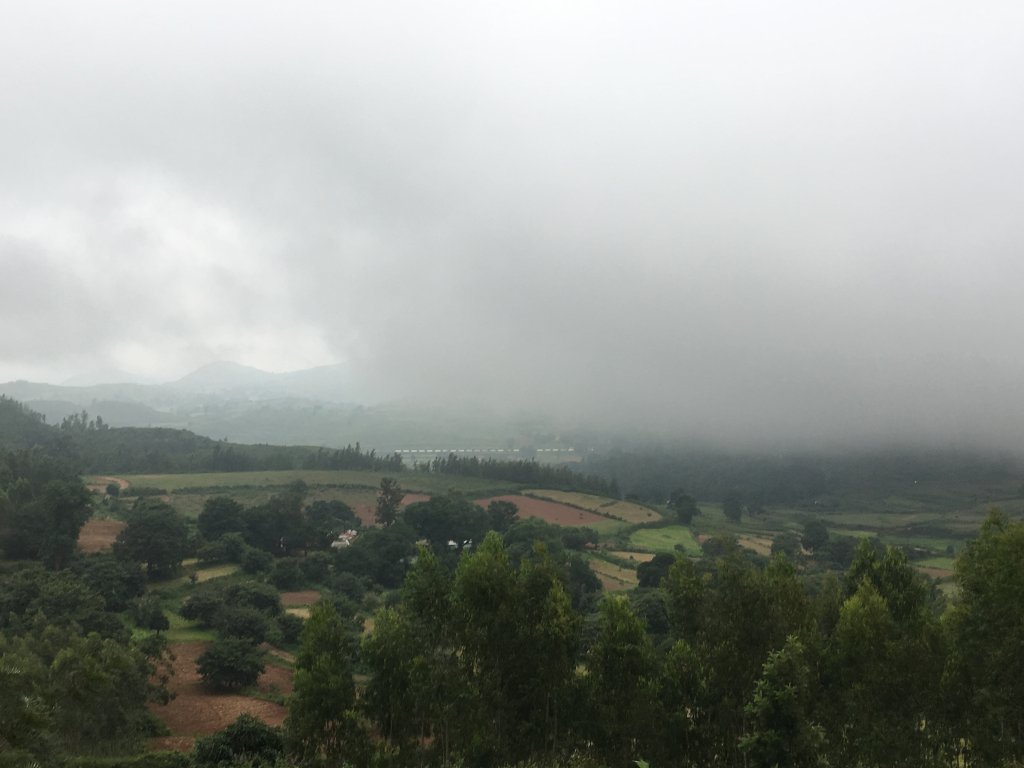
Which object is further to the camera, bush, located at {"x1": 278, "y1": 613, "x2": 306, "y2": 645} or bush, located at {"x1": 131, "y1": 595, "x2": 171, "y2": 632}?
bush, located at {"x1": 278, "y1": 613, "x2": 306, "y2": 645}

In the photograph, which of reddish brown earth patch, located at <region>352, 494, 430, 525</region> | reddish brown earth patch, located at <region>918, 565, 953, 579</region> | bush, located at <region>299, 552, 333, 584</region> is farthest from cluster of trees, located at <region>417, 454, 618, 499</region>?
bush, located at <region>299, 552, 333, 584</region>

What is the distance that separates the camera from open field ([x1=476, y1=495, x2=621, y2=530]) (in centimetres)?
10537

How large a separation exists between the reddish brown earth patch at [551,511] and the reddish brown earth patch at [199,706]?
64552 mm

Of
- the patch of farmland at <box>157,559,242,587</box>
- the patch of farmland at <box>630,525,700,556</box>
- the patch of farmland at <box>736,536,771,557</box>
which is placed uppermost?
the patch of farmland at <box>157,559,242,587</box>

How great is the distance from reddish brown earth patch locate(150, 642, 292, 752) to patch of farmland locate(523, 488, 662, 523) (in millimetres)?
82625

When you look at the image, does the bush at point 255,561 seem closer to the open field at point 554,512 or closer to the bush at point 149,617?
the bush at point 149,617

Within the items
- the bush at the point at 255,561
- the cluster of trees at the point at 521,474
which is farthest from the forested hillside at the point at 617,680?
the cluster of trees at the point at 521,474

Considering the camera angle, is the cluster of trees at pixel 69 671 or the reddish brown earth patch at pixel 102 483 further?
the reddish brown earth patch at pixel 102 483

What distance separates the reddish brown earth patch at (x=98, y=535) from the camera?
60.5 metres

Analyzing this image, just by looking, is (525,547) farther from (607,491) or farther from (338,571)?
(607,491)

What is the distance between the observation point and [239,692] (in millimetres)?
38000

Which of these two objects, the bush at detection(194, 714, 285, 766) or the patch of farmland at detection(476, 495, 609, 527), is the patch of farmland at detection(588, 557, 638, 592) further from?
the bush at detection(194, 714, 285, 766)

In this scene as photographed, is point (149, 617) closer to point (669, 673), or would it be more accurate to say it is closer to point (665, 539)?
point (669, 673)

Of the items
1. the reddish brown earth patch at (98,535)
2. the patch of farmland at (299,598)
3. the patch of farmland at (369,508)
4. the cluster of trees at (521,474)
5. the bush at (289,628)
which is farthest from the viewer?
the cluster of trees at (521,474)
